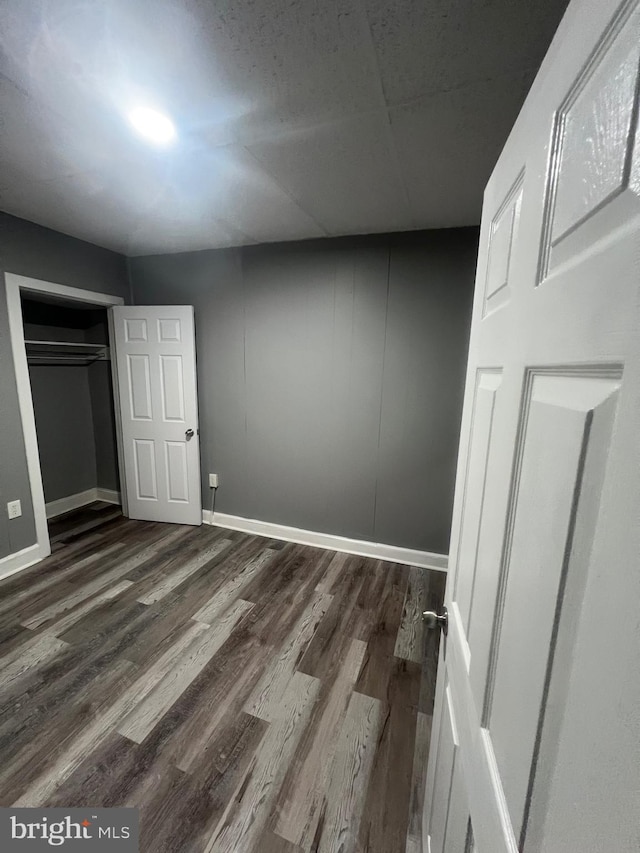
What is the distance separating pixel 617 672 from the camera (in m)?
0.25

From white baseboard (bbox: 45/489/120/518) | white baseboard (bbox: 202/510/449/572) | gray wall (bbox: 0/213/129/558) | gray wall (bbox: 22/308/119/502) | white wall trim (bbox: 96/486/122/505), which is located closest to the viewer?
gray wall (bbox: 0/213/129/558)

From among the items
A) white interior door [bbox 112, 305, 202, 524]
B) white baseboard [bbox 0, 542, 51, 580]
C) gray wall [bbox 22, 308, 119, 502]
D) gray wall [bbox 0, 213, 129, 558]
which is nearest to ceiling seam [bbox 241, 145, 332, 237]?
white interior door [bbox 112, 305, 202, 524]

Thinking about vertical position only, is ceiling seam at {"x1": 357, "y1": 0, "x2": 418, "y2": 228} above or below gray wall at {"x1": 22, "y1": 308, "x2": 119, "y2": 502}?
above

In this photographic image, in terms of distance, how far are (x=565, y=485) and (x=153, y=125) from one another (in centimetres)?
189

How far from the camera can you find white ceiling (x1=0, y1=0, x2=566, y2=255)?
3.07 feet

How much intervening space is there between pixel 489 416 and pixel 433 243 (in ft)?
6.61

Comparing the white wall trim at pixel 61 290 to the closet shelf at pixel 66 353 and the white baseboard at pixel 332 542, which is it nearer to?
the closet shelf at pixel 66 353

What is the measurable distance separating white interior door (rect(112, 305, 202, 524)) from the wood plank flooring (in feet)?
2.33

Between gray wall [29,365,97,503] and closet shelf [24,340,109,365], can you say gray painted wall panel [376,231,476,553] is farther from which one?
gray wall [29,365,97,503]

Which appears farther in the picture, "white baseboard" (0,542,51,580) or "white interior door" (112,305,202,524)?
"white interior door" (112,305,202,524)

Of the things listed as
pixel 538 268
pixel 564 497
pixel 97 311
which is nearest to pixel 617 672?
pixel 564 497

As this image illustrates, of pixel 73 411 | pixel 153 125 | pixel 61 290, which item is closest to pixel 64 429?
pixel 73 411

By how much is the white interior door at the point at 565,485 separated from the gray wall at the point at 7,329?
299 cm

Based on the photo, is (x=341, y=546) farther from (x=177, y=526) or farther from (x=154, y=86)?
(x=154, y=86)
